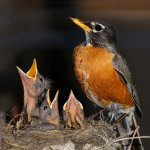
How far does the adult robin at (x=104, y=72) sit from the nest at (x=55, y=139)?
18.1 inches

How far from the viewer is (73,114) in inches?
181

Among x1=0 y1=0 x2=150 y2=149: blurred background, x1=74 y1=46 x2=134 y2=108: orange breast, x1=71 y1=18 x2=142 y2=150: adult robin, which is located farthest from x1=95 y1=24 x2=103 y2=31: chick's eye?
x1=0 y1=0 x2=150 y2=149: blurred background

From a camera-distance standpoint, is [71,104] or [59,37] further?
[59,37]

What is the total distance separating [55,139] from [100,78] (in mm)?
663

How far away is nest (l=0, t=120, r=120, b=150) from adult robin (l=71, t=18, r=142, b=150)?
1.51 ft

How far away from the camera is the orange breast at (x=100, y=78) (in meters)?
4.86

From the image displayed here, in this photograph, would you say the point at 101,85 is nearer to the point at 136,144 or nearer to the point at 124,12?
the point at 136,144

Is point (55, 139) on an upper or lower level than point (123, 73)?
lower

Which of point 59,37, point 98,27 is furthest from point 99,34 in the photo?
point 59,37

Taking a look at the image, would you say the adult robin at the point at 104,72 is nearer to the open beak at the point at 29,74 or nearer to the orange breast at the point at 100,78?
the orange breast at the point at 100,78

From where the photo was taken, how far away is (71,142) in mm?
4312

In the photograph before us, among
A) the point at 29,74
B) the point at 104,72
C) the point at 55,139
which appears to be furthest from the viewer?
the point at 104,72

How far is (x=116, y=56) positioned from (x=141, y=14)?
2.16 meters

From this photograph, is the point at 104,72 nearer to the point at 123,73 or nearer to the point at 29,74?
the point at 123,73
